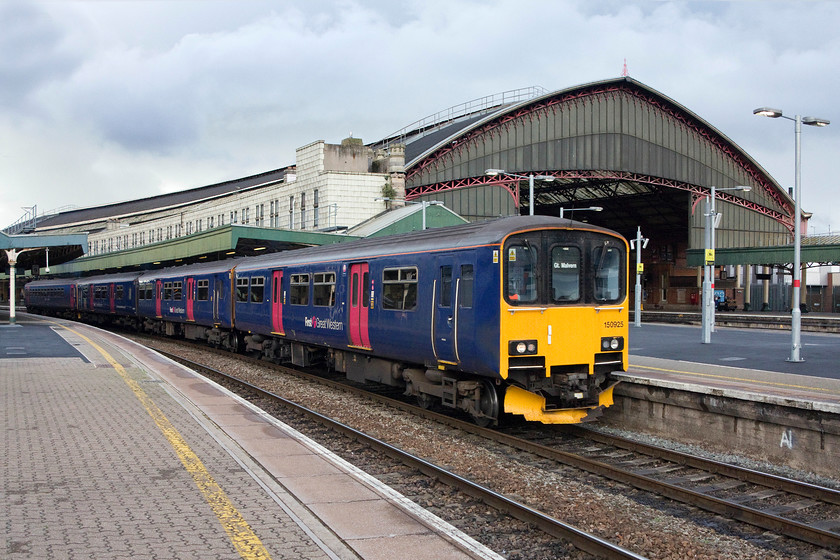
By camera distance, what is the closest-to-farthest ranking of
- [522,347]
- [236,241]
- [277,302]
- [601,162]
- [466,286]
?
1. [522,347]
2. [466,286]
3. [277,302]
4. [236,241]
5. [601,162]

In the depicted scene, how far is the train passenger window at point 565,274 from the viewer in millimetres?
11938

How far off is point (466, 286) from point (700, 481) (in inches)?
184

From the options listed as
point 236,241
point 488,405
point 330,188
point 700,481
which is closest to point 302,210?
point 330,188

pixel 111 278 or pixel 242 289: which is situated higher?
pixel 111 278

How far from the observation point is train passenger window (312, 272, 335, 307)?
17.7 meters

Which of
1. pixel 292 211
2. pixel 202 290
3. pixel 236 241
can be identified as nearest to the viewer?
pixel 202 290

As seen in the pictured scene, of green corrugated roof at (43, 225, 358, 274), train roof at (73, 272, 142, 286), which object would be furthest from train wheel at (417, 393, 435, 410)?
train roof at (73, 272, 142, 286)

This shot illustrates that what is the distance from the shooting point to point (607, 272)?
12.6 metres

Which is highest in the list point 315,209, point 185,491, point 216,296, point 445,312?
point 315,209

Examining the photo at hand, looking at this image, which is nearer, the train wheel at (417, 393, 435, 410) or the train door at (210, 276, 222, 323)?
the train wheel at (417, 393, 435, 410)

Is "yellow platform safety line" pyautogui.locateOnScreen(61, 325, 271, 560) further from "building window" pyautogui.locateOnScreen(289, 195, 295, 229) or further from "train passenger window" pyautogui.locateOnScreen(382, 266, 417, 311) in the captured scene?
"building window" pyautogui.locateOnScreen(289, 195, 295, 229)

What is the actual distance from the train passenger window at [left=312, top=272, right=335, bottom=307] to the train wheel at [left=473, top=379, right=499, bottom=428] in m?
6.00

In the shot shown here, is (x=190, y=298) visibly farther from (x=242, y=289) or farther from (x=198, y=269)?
(x=242, y=289)

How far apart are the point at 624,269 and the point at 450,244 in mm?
3071
